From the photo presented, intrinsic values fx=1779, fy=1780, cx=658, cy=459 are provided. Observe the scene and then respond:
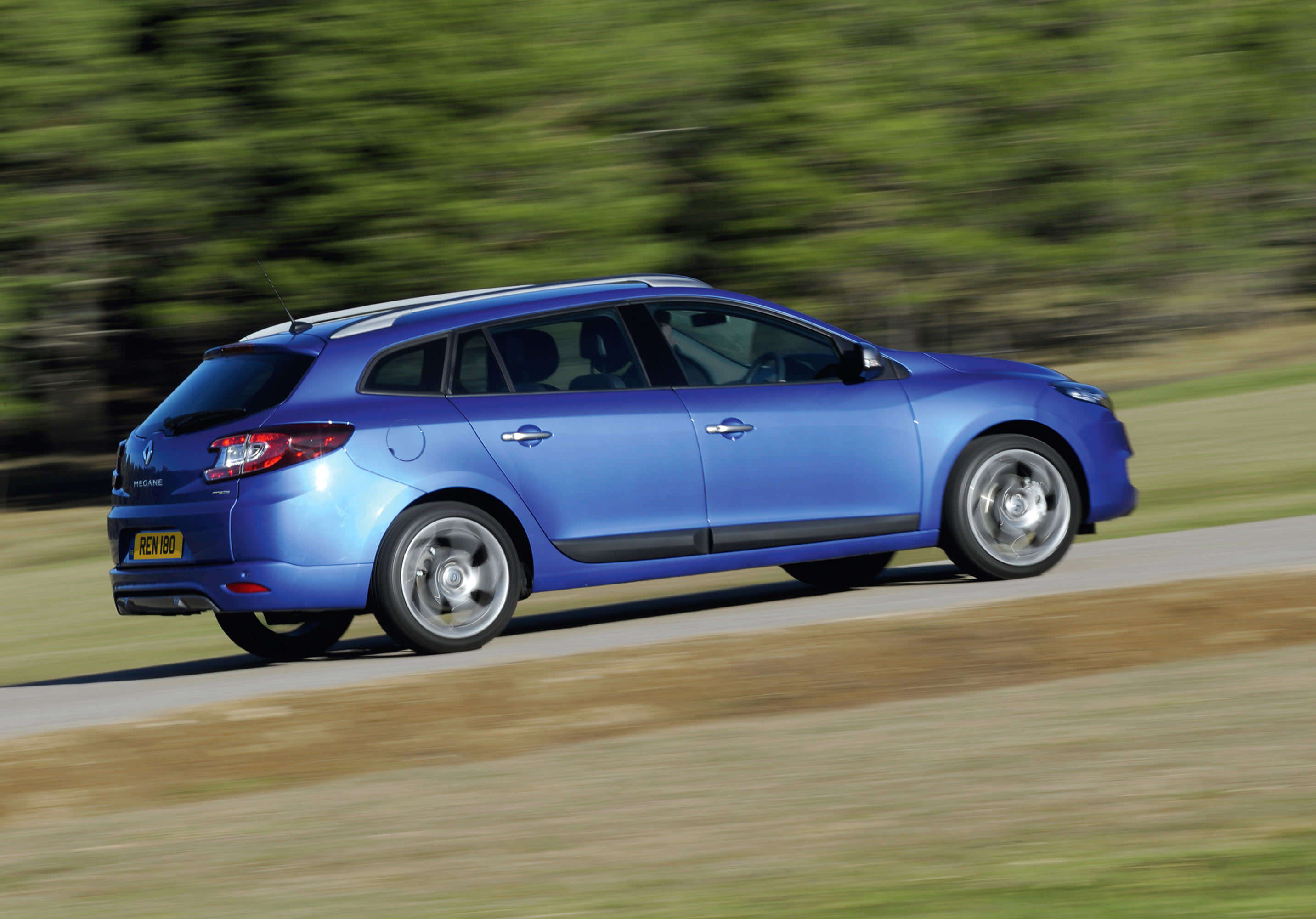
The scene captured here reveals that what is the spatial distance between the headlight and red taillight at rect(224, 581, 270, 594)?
14.1 feet

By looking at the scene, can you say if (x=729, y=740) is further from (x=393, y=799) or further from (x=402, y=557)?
(x=402, y=557)

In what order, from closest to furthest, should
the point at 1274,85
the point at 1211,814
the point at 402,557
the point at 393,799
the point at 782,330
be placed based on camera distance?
the point at 1211,814 < the point at 393,799 < the point at 402,557 < the point at 782,330 < the point at 1274,85

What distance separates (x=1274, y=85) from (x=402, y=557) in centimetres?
2395

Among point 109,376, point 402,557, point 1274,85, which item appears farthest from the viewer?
point 1274,85

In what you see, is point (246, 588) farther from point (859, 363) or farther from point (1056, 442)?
point (1056, 442)

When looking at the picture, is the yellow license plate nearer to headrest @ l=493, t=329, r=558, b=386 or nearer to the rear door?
the rear door

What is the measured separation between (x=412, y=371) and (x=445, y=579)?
3.23 feet

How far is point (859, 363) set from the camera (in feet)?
29.9

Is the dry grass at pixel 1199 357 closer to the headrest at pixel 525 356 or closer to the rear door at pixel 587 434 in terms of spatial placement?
the rear door at pixel 587 434

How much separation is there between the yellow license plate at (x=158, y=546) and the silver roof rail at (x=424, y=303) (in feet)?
3.45

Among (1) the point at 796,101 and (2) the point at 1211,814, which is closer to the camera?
(2) the point at 1211,814

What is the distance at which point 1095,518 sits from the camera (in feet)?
31.5

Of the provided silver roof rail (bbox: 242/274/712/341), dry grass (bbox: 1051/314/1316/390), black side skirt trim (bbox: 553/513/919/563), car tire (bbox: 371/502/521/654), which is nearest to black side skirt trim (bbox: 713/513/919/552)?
black side skirt trim (bbox: 553/513/919/563)

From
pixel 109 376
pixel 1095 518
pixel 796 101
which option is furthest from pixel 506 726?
pixel 109 376
